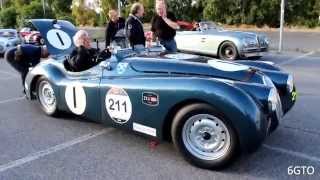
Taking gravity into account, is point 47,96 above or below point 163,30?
below

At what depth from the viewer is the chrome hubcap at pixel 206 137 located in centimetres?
417

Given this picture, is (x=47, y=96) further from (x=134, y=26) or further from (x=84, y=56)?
(x=134, y=26)

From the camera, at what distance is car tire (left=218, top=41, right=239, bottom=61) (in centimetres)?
1198

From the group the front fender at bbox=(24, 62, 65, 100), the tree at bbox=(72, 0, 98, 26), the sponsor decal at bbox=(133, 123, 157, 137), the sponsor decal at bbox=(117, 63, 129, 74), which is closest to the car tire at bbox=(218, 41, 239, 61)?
the front fender at bbox=(24, 62, 65, 100)

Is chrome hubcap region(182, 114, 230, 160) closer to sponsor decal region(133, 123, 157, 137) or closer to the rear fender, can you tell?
the rear fender

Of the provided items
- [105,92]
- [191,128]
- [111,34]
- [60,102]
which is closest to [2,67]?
[111,34]

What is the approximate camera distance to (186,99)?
166 inches

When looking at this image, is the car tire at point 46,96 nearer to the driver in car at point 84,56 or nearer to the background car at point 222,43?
the driver in car at point 84,56

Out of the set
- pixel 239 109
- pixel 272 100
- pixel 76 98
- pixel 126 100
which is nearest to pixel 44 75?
pixel 76 98

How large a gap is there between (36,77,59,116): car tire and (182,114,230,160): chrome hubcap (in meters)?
2.34

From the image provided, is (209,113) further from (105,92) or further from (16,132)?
(16,132)

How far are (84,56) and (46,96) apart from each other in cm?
100

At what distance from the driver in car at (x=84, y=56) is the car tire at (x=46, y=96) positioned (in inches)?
20.9

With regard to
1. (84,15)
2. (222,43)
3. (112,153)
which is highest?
(84,15)
